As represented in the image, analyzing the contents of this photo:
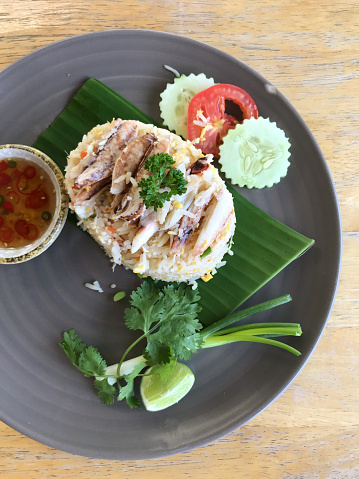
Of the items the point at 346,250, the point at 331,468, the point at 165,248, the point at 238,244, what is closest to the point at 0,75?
the point at 165,248

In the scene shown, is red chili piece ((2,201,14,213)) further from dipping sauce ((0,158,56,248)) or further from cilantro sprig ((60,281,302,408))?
cilantro sprig ((60,281,302,408))

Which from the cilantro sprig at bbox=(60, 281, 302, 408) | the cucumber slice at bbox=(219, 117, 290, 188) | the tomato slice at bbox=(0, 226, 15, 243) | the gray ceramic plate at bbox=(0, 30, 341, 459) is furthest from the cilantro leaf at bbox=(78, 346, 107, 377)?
the cucumber slice at bbox=(219, 117, 290, 188)

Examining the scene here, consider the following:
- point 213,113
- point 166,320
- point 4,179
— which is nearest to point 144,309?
point 166,320

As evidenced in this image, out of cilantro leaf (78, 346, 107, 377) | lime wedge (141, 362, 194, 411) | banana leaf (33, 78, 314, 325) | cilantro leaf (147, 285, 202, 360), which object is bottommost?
lime wedge (141, 362, 194, 411)

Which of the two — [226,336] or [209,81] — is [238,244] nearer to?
[226,336]

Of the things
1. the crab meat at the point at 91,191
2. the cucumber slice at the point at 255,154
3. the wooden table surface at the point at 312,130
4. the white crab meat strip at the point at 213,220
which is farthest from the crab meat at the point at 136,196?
the wooden table surface at the point at 312,130

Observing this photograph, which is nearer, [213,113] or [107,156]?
[107,156]

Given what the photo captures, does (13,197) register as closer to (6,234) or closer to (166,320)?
(6,234)
